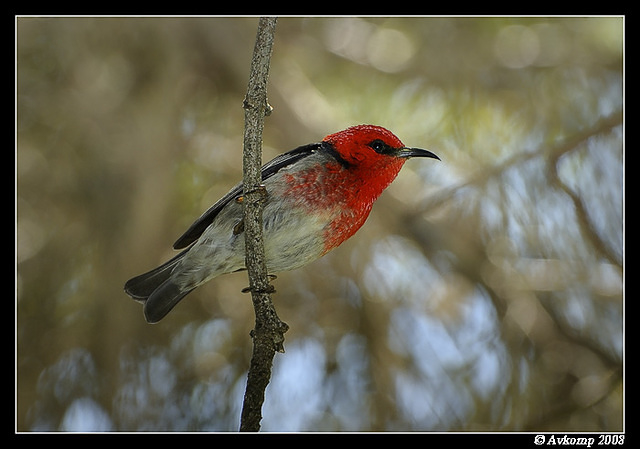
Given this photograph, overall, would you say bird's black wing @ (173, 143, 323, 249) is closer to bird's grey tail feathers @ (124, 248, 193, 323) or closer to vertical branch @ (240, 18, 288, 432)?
bird's grey tail feathers @ (124, 248, 193, 323)

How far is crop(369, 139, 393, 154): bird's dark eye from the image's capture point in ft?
10.8

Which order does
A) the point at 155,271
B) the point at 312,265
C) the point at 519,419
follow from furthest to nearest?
the point at 312,265, the point at 519,419, the point at 155,271

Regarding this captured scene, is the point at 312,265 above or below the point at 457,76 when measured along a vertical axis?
below

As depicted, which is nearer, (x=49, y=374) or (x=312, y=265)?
(x=49, y=374)

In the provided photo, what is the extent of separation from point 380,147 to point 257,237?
30.4 inches

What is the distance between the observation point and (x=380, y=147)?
3318 millimetres

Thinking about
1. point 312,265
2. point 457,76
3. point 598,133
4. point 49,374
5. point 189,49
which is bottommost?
point 49,374

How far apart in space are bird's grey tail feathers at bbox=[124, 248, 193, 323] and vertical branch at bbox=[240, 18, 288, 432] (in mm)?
951

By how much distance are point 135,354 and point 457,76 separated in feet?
10.3

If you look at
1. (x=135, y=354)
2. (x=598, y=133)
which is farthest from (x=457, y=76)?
(x=135, y=354)

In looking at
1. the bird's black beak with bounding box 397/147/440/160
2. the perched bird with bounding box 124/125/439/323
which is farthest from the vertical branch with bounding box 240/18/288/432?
the bird's black beak with bounding box 397/147/440/160

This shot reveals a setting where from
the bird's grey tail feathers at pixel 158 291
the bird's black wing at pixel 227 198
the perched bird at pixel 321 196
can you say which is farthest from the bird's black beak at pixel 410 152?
the bird's grey tail feathers at pixel 158 291

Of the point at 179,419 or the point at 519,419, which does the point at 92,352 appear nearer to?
the point at 179,419

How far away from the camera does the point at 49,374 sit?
16.5 feet
